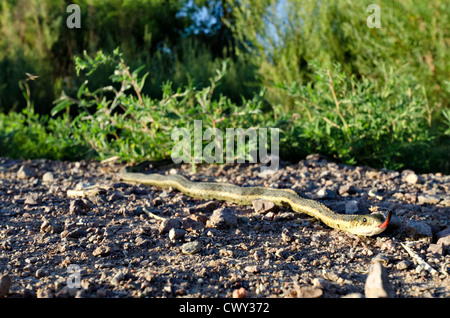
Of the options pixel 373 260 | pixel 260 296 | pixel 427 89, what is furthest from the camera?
pixel 427 89

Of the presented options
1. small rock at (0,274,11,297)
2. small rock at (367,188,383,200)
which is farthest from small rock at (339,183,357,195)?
small rock at (0,274,11,297)

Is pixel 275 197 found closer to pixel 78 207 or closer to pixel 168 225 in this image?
pixel 168 225

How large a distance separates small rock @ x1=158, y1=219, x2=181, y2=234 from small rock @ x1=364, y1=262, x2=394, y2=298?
110 cm

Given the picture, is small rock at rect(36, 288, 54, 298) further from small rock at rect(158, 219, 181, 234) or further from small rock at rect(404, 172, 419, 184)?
small rock at rect(404, 172, 419, 184)

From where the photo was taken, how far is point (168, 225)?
2352 millimetres

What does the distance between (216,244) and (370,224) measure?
787mm

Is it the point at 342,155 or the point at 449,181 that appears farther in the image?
the point at 342,155

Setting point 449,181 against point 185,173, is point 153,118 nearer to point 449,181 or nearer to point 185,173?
point 185,173

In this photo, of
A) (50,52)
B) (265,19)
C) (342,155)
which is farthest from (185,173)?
(50,52)

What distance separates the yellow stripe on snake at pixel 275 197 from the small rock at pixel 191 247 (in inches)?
31.2

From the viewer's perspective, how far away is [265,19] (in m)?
8.00

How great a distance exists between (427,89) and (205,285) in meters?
5.53

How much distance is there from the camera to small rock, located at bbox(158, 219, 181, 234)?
7.66 feet

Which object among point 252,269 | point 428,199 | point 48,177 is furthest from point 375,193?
point 48,177
